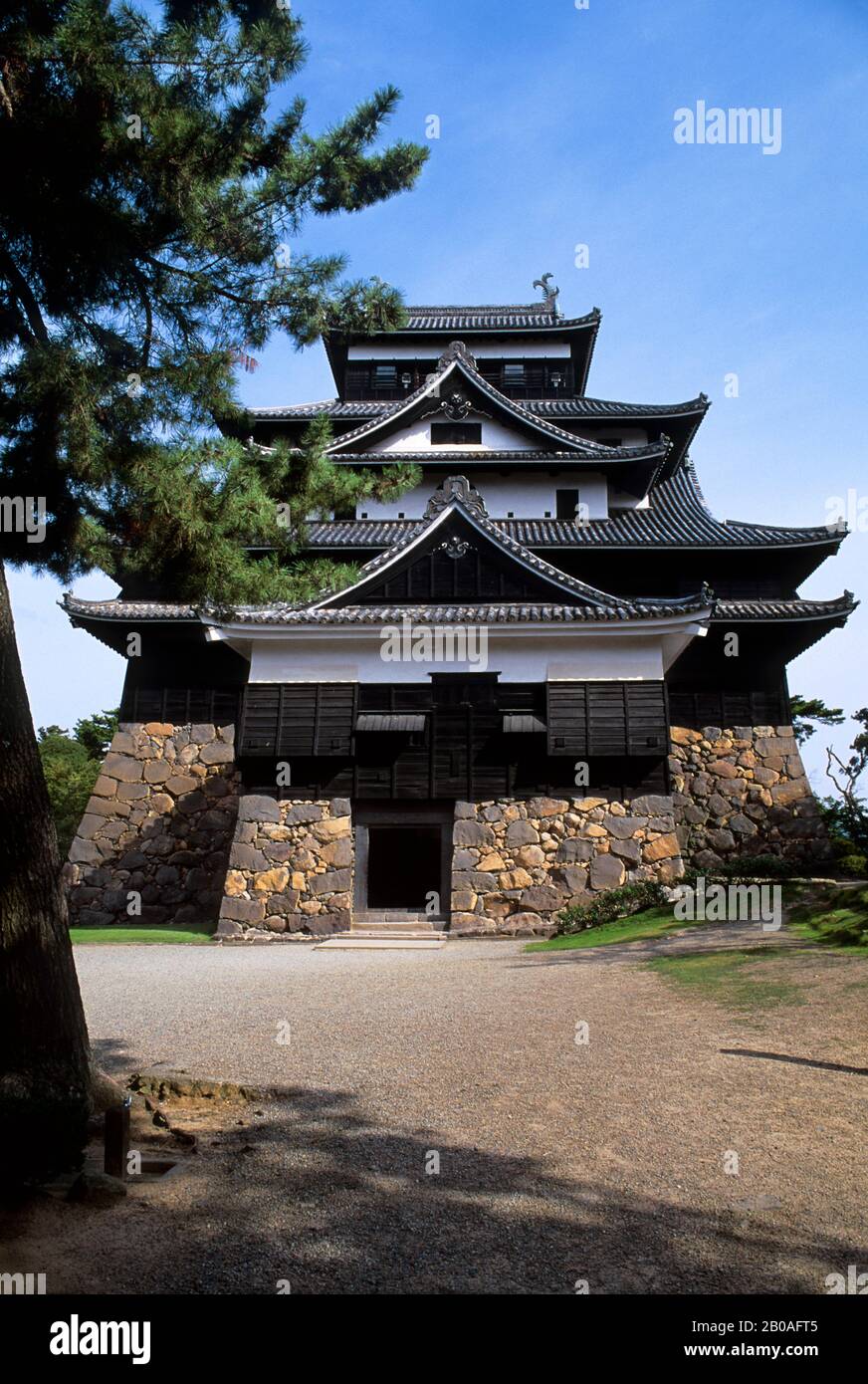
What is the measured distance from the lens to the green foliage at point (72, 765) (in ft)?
106

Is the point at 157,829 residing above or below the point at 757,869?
above

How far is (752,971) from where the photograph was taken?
9.53m

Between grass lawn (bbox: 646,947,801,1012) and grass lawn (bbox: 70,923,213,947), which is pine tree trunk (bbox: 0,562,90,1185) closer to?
grass lawn (bbox: 646,947,801,1012)

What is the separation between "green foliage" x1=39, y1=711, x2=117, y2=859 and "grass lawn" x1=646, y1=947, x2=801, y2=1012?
913 inches

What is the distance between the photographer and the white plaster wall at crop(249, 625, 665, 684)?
1820 centimetres

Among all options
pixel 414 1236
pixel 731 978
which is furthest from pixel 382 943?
pixel 414 1236

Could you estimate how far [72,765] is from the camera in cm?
3469

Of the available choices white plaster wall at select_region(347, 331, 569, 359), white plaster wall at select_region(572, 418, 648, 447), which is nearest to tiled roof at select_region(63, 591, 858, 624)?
white plaster wall at select_region(572, 418, 648, 447)

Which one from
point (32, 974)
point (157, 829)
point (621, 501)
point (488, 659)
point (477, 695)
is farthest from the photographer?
point (621, 501)

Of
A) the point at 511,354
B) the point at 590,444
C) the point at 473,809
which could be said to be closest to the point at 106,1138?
the point at 473,809

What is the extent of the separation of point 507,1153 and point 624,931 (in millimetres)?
10239

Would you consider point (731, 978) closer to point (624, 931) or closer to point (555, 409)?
point (624, 931)

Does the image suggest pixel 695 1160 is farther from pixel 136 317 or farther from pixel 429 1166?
pixel 136 317

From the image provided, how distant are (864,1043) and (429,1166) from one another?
3.73m
